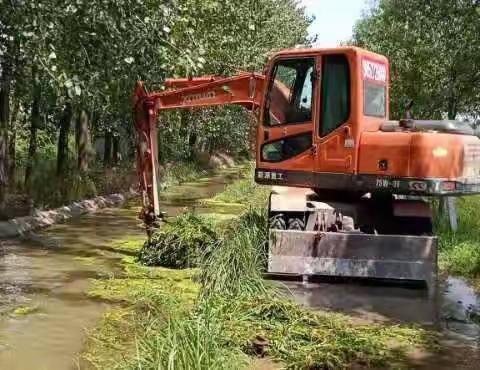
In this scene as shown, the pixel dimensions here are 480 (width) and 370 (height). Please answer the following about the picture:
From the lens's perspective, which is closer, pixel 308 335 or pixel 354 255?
pixel 308 335

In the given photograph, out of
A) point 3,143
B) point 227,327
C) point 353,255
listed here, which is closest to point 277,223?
point 353,255

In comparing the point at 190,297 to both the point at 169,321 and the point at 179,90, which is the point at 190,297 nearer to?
the point at 169,321

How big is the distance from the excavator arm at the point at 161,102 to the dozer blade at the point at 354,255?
113 inches

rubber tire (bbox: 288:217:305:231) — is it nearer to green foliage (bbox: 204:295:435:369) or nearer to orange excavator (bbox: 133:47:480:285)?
orange excavator (bbox: 133:47:480:285)

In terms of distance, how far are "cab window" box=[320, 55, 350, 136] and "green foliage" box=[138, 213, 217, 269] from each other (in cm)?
270

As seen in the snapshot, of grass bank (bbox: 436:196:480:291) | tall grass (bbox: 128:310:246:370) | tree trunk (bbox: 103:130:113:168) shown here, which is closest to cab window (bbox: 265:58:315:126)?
grass bank (bbox: 436:196:480:291)

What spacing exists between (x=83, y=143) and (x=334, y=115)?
13101 mm

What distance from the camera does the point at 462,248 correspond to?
12.6m

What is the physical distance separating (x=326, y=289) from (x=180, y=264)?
2.62 meters

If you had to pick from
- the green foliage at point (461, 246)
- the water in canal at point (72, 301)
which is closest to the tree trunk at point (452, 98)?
the green foliage at point (461, 246)

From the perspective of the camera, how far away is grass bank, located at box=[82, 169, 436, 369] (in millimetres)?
5863

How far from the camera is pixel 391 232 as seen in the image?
11.5 m

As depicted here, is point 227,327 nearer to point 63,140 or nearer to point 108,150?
point 63,140

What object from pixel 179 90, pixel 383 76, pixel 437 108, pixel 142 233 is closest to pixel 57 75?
pixel 179 90
